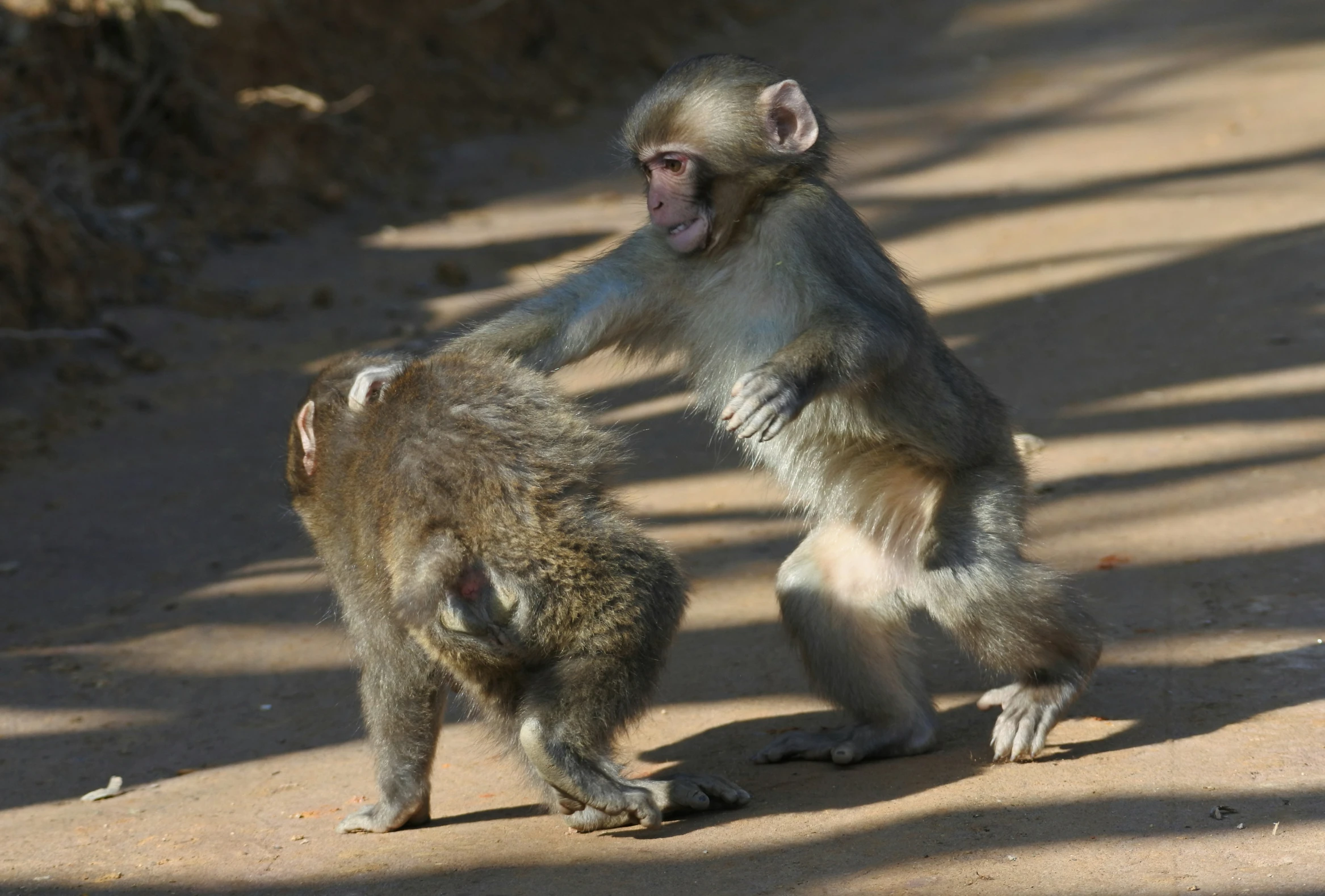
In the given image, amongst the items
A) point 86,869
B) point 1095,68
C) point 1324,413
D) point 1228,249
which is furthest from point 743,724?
Result: point 1095,68

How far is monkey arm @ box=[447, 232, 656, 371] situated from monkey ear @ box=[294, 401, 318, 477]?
0.52 metres

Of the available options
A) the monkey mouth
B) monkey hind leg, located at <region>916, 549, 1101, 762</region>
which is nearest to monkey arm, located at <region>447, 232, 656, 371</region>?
the monkey mouth

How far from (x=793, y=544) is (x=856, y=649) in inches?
84.0

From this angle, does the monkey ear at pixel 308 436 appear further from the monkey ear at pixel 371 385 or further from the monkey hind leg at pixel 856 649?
the monkey hind leg at pixel 856 649

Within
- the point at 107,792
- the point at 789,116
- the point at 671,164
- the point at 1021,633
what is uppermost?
the point at 789,116

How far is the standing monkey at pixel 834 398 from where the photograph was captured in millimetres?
4805

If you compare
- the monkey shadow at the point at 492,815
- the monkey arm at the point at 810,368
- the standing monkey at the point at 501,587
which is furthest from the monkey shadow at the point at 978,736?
the monkey arm at the point at 810,368

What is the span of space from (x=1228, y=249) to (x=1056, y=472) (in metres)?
3.41

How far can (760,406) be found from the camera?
425cm

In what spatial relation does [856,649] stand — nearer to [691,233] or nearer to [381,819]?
[691,233]

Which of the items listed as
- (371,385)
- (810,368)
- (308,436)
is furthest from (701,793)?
(308,436)

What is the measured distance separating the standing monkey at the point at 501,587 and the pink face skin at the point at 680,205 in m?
0.74

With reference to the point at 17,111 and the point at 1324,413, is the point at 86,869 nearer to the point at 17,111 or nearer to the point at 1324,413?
the point at 1324,413

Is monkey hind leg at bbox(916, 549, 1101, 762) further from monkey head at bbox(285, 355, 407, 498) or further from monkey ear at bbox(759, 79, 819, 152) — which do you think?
monkey head at bbox(285, 355, 407, 498)
